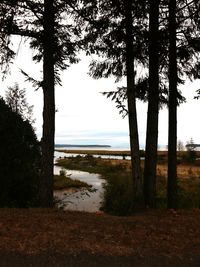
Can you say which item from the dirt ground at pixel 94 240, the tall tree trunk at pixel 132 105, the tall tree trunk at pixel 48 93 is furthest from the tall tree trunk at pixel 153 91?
the dirt ground at pixel 94 240

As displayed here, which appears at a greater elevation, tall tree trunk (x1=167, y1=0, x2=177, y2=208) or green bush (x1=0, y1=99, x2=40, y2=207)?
tall tree trunk (x1=167, y1=0, x2=177, y2=208)

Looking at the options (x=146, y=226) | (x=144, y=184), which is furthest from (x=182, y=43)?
(x=146, y=226)

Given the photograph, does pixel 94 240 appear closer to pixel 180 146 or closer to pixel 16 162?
pixel 16 162

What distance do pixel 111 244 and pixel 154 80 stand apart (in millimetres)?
6402

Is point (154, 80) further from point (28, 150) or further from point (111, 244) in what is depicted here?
point (111, 244)

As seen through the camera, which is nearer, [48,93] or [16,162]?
[48,93]

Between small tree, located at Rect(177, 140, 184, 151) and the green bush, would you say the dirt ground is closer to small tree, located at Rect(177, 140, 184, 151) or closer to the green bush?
the green bush

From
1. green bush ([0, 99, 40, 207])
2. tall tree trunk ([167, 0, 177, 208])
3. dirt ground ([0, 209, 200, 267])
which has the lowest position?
dirt ground ([0, 209, 200, 267])

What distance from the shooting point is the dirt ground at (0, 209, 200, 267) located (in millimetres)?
6523

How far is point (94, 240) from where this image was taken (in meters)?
7.45

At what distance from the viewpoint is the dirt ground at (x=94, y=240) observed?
6523 millimetres

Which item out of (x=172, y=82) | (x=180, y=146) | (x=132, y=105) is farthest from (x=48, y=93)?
(x=180, y=146)

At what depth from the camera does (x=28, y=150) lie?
13.9 meters

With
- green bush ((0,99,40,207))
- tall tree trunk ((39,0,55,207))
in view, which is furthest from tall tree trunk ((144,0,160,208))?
green bush ((0,99,40,207))
